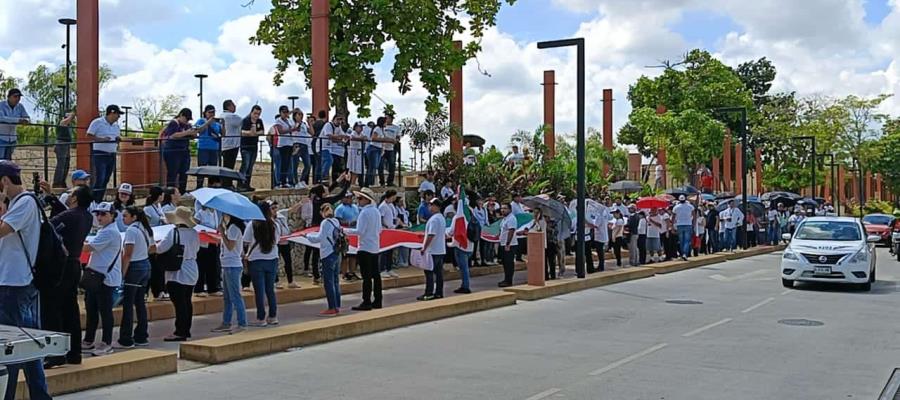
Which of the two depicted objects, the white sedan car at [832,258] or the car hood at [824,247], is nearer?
the white sedan car at [832,258]

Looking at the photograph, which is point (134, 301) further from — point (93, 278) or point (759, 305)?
point (759, 305)

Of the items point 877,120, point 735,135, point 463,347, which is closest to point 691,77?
point 735,135

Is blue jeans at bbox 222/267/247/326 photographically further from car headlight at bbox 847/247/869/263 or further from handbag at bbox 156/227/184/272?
car headlight at bbox 847/247/869/263

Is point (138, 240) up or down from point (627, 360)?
up

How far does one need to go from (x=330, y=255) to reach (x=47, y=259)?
244 inches

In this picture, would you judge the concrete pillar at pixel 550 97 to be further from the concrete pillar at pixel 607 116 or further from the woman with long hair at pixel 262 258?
the woman with long hair at pixel 262 258

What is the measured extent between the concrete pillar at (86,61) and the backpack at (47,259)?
9687 mm

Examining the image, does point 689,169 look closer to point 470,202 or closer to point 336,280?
point 470,202

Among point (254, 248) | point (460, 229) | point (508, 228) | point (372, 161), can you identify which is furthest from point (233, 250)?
point (372, 161)

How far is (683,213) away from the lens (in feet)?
87.4

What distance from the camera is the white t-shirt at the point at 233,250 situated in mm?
12000

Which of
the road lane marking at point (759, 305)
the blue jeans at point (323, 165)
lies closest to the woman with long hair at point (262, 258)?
the blue jeans at point (323, 165)

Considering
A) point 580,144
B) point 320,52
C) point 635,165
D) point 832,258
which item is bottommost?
point 832,258

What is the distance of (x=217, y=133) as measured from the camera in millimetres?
17781
